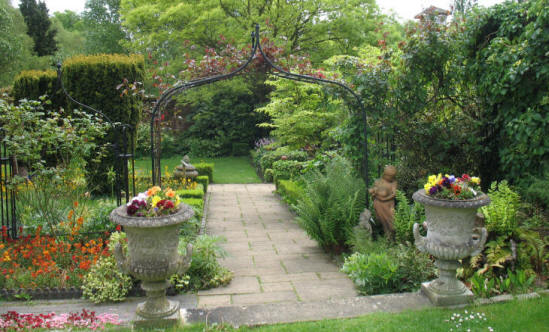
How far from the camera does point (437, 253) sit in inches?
141

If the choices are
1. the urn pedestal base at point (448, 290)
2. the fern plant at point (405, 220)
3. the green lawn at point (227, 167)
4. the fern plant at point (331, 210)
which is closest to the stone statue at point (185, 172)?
the green lawn at point (227, 167)

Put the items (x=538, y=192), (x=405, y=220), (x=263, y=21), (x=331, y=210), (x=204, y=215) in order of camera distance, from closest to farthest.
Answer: (x=538, y=192) < (x=405, y=220) < (x=331, y=210) < (x=204, y=215) < (x=263, y=21)

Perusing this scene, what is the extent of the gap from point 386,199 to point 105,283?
3.42 metres

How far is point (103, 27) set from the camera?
25328 millimetres

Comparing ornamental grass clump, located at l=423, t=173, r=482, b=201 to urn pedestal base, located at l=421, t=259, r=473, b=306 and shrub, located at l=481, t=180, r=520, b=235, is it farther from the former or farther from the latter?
shrub, located at l=481, t=180, r=520, b=235

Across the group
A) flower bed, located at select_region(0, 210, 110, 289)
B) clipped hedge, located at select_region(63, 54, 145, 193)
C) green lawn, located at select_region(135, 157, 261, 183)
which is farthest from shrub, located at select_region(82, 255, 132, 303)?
green lawn, located at select_region(135, 157, 261, 183)

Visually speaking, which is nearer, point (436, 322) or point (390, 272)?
point (436, 322)

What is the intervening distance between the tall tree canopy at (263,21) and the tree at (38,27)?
36.5 feet

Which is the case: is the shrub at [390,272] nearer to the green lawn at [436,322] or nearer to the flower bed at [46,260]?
the green lawn at [436,322]

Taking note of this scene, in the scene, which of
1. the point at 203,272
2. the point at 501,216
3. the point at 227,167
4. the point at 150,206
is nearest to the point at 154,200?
the point at 150,206

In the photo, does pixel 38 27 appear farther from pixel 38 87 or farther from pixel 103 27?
pixel 38 87

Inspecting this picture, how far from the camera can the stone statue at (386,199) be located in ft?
17.8

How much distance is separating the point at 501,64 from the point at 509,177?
1.49 metres

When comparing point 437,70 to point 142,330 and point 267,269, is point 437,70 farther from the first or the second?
point 142,330
